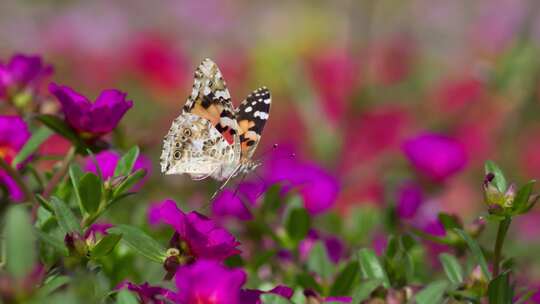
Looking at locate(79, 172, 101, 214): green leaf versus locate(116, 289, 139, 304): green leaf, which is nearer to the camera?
locate(116, 289, 139, 304): green leaf

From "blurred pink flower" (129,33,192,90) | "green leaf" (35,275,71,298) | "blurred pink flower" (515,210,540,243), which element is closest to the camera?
"green leaf" (35,275,71,298)

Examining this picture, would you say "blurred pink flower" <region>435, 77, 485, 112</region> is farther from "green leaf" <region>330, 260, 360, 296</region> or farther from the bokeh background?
"green leaf" <region>330, 260, 360, 296</region>

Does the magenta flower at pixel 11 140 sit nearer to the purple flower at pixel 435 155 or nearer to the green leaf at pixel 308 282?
the green leaf at pixel 308 282

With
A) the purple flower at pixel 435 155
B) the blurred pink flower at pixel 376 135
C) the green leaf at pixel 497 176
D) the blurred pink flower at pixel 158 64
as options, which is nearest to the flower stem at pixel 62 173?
the green leaf at pixel 497 176

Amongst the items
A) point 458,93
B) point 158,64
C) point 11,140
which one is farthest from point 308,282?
point 158,64

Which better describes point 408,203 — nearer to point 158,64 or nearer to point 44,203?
point 44,203

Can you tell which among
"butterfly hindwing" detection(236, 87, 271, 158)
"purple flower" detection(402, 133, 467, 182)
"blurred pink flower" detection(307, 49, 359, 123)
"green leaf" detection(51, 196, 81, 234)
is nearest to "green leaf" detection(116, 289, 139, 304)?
"green leaf" detection(51, 196, 81, 234)

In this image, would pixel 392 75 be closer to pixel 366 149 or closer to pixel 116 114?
pixel 366 149

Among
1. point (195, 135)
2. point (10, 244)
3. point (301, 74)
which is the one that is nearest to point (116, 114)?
point (195, 135)
